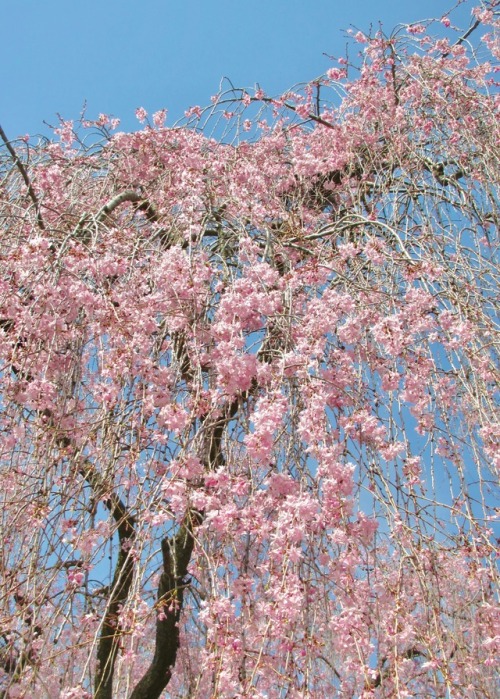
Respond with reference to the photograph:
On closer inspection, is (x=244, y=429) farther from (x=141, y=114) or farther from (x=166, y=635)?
(x=141, y=114)

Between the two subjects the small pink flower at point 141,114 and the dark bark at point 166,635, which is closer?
the dark bark at point 166,635

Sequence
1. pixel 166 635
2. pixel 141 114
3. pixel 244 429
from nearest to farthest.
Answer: pixel 244 429, pixel 166 635, pixel 141 114

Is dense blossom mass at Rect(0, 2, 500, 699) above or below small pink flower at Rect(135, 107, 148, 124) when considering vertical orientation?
below

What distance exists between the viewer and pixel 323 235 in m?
2.88

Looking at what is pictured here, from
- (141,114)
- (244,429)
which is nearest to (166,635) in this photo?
(244,429)

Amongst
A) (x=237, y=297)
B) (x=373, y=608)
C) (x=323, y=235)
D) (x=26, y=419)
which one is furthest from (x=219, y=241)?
(x=373, y=608)

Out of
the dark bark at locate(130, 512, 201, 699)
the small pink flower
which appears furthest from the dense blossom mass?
the small pink flower

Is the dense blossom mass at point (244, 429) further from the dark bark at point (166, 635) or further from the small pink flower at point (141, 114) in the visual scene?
the small pink flower at point (141, 114)

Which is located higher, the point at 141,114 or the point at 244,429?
Result: the point at 141,114

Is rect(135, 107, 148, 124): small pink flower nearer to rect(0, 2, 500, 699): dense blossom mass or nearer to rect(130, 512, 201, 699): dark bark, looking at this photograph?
rect(0, 2, 500, 699): dense blossom mass

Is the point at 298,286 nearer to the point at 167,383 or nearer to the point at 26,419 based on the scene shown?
the point at 167,383

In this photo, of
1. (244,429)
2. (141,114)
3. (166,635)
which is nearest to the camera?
(244,429)

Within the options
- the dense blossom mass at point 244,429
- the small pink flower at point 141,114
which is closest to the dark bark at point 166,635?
the dense blossom mass at point 244,429

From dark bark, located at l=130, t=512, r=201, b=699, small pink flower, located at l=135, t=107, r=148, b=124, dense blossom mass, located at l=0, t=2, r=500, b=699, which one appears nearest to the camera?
dense blossom mass, located at l=0, t=2, r=500, b=699
